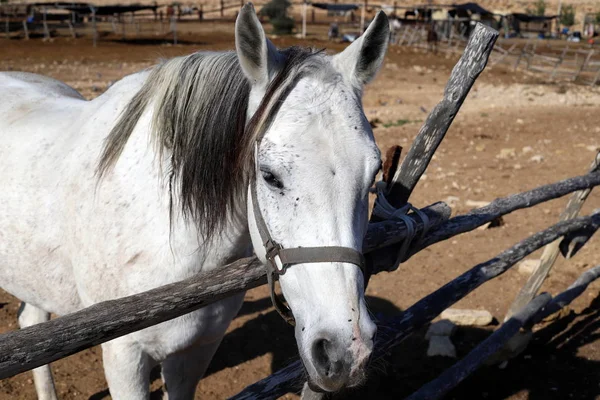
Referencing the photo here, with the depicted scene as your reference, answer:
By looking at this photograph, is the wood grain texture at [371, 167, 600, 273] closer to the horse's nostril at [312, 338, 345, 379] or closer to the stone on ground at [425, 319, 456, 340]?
the horse's nostril at [312, 338, 345, 379]

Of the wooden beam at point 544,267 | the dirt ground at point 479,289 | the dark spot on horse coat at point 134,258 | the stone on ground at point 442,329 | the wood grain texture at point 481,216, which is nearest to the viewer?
the dark spot on horse coat at point 134,258

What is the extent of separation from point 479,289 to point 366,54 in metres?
3.80

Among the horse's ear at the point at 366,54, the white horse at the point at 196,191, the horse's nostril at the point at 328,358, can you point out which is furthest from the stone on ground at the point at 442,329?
the horse's nostril at the point at 328,358

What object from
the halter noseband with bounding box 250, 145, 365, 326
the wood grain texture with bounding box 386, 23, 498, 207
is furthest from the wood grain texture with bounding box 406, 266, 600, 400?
the halter noseband with bounding box 250, 145, 365, 326

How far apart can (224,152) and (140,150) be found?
1.74ft

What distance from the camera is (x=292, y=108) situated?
204 cm

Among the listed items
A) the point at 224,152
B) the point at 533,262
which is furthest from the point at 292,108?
the point at 533,262

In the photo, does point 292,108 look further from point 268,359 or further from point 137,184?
point 268,359

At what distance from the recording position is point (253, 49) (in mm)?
2127

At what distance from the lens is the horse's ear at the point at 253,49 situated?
203 centimetres

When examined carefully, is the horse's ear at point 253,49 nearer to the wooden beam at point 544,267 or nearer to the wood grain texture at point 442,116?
the wood grain texture at point 442,116

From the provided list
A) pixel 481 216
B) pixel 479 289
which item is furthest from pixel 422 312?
pixel 479 289

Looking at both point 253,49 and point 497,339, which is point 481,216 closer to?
point 497,339

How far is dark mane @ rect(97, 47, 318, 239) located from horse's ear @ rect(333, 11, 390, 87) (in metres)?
0.14
